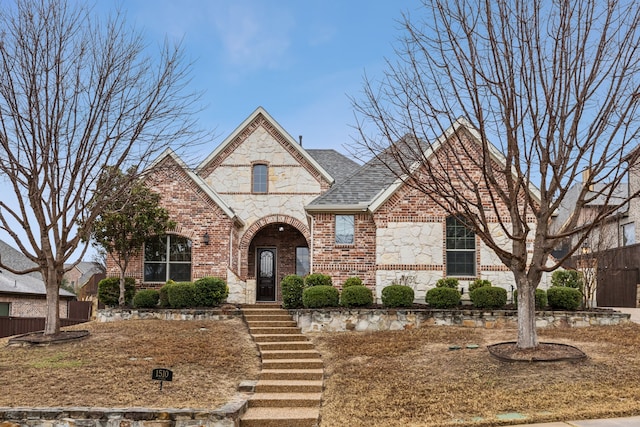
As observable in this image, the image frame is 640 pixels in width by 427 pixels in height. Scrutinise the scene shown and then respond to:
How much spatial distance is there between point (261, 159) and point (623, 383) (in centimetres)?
1508

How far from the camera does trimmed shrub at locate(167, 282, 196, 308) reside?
17.3 meters

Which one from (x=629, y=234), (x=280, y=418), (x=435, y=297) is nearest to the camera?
(x=280, y=418)

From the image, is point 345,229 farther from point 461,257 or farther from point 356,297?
point 461,257

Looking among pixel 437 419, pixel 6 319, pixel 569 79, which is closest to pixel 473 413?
pixel 437 419

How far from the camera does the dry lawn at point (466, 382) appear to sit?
845cm

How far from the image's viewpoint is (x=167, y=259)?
64.0ft

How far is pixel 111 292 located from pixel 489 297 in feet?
36.5

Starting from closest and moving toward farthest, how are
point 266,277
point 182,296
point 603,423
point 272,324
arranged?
point 603,423 → point 272,324 → point 182,296 → point 266,277

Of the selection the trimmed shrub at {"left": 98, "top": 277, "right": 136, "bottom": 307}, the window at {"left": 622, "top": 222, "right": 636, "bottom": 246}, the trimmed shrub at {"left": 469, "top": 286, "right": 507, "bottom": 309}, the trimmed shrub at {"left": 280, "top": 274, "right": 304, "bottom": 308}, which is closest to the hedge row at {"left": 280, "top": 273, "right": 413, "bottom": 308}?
the trimmed shrub at {"left": 280, "top": 274, "right": 304, "bottom": 308}

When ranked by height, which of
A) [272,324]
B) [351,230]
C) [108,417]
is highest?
[351,230]

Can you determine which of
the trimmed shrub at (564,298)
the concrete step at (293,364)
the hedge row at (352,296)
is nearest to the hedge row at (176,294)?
the hedge row at (352,296)

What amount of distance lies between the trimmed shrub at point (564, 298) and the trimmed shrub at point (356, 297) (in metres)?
4.90

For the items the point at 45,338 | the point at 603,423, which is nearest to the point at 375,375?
the point at 603,423

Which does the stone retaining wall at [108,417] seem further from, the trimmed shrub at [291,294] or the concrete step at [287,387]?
the trimmed shrub at [291,294]
